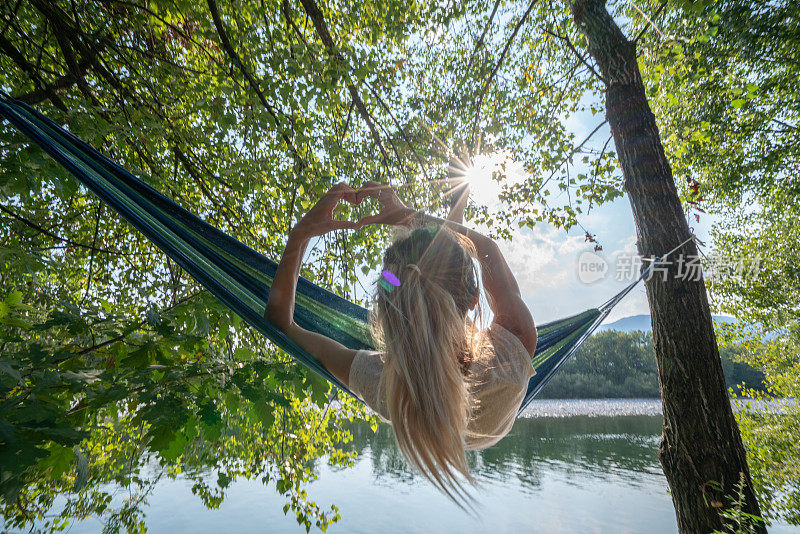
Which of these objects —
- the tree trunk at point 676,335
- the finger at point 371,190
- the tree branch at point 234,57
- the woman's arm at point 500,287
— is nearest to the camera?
the woman's arm at point 500,287

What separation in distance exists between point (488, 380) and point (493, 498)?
11.6m

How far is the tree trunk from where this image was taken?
1.68 metres

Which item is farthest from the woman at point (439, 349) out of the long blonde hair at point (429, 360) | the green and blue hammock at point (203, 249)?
the green and blue hammock at point (203, 249)

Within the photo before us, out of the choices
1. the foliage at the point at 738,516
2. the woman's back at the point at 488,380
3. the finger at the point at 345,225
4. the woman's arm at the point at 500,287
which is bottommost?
the foliage at the point at 738,516

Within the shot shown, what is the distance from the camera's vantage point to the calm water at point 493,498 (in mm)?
8867

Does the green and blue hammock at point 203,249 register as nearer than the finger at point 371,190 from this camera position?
No

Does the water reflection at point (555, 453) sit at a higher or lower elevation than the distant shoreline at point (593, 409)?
lower

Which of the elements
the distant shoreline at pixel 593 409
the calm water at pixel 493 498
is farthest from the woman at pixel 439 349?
the distant shoreline at pixel 593 409

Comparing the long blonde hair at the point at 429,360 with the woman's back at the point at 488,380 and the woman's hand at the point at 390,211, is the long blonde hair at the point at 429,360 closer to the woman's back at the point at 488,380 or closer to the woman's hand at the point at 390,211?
the woman's back at the point at 488,380

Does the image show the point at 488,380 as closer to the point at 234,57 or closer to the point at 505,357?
the point at 505,357

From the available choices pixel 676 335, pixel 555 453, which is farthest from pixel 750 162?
pixel 555 453

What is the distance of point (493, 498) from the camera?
1066 centimetres

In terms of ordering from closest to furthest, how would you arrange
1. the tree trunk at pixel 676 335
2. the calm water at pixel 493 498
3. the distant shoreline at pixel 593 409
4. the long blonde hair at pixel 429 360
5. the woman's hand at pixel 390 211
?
the long blonde hair at pixel 429 360 → the woman's hand at pixel 390 211 → the tree trunk at pixel 676 335 → the calm water at pixel 493 498 → the distant shoreline at pixel 593 409

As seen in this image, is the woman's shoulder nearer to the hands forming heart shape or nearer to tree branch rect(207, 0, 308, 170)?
the hands forming heart shape
